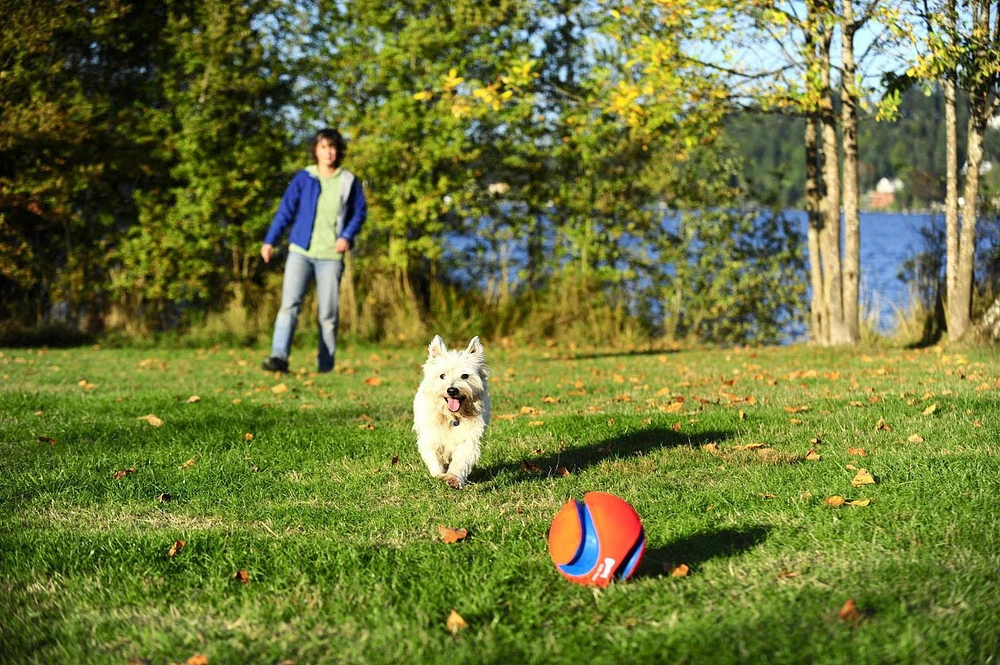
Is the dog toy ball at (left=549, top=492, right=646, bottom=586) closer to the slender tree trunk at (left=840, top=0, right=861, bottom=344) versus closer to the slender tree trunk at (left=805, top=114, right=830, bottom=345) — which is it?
the slender tree trunk at (left=840, top=0, right=861, bottom=344)

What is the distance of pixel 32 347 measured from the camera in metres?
15.9

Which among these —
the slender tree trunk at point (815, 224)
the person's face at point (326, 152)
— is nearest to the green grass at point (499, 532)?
the person's face at point (326, 152)

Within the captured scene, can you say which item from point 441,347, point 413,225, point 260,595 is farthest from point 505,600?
point 413,225

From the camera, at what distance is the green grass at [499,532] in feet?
11.6

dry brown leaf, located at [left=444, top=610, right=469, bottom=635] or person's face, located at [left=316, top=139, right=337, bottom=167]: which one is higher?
person's face, located at [left=316, top=139, right=337, bottom=167]

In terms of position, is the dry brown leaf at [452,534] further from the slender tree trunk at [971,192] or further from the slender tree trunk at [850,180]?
the slender tree trunk at [850,180]

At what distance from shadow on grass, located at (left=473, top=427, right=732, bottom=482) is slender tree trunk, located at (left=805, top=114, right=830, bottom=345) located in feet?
27.1

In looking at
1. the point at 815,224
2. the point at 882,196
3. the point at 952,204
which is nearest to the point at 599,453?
the point at 952,204

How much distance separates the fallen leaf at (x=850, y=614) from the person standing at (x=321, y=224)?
25.0 ft

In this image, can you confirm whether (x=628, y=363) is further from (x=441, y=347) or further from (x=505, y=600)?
(x=505, y=600)

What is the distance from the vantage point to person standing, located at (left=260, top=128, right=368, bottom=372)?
34.9ft

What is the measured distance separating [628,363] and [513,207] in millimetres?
4591

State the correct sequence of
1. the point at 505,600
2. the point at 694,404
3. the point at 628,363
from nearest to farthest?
1. the point at 505,600
2. the point at 694,404
3. the point at 628,363

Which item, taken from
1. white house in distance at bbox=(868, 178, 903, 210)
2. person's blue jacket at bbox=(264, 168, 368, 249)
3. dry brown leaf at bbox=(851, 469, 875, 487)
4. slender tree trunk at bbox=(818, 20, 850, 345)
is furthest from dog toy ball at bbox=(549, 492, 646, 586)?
white house in distance at bbox=(868, 178, 903, 210)
